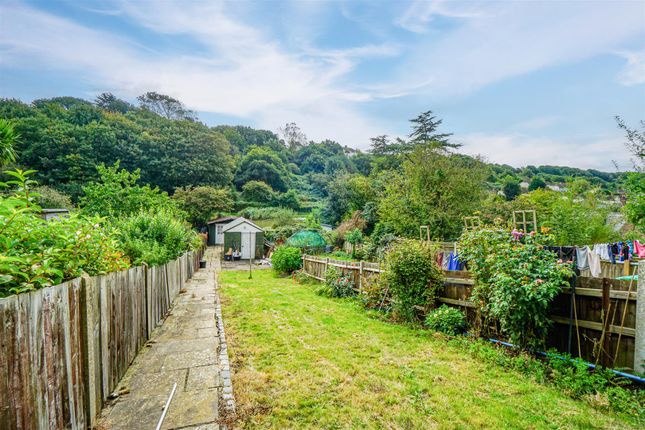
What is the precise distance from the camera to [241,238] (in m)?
22.2

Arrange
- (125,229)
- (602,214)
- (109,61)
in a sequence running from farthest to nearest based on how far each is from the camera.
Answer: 1. (602,214)
2. (109,61)
3. (125,229)

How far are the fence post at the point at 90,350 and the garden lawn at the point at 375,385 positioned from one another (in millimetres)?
1475

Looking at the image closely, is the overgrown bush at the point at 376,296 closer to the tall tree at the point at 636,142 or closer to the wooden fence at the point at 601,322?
the wooden fence at the point at 601,322

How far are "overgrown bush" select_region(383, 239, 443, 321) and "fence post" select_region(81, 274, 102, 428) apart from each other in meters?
5.66

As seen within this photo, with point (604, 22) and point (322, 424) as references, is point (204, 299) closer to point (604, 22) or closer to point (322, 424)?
point (322, 424)

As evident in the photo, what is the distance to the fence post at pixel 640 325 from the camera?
143 inches

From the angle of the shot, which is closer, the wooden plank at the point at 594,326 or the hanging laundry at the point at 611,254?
the wooden plank at the point at 594,326

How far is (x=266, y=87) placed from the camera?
16594mm

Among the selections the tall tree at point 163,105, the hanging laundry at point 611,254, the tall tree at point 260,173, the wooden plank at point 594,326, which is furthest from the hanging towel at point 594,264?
the tall tree at point 163,105

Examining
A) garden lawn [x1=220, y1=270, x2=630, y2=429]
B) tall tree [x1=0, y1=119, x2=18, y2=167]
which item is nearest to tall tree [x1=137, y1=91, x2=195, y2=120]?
tall tree [x1=0, y1=119, x2=18, y2=167]

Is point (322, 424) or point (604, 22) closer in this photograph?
point (322, 424)

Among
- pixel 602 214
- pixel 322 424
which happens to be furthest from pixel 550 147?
pixel 322 424

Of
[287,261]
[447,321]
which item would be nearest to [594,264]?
[447,321]

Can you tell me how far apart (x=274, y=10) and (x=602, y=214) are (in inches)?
851
